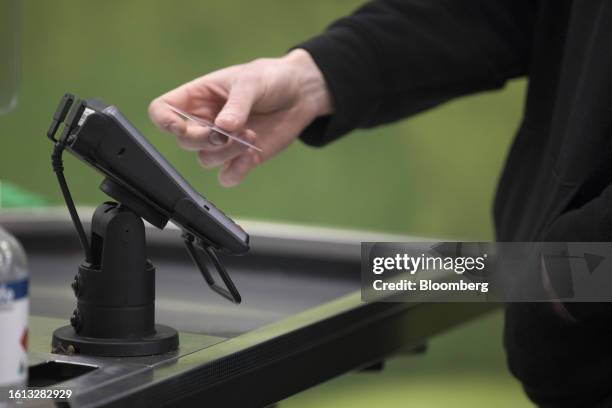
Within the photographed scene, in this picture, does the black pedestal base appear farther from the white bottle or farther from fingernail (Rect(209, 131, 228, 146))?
fingernail (Rect(209, 131, 228, 146))

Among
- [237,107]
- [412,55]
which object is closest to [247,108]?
[237,107]

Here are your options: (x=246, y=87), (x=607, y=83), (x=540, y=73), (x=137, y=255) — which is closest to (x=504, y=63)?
(x=540, y=73)

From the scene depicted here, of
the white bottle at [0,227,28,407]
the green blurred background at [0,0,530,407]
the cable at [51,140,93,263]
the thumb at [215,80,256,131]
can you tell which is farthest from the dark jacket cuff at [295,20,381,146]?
the green blurred background at [0,0,530,407]

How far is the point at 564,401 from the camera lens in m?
1.10

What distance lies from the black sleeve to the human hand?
32mm

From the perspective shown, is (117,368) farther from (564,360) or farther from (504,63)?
(504,63)

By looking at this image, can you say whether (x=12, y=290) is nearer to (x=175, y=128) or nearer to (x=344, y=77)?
(x=175, y=128)

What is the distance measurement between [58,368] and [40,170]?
216 centimetres

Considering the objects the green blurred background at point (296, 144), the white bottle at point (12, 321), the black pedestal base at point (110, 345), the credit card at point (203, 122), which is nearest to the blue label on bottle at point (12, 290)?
the white bottle at point (12, 321)

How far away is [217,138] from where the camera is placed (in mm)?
1010

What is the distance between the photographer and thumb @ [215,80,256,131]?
962mm

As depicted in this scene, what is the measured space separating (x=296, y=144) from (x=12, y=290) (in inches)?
102

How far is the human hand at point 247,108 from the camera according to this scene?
3.26 ft

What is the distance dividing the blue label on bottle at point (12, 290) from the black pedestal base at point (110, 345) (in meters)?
0.16
